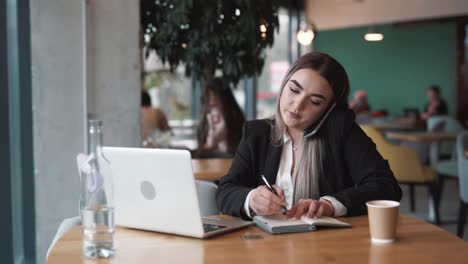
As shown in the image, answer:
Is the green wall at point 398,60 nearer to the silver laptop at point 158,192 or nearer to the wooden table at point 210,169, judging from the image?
the wooden table at point 210,169

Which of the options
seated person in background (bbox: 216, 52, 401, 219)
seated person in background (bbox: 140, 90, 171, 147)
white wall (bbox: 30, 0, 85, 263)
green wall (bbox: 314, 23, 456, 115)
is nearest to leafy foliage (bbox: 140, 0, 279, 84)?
seated person in background (bbox: 140, 90, 171, 147)

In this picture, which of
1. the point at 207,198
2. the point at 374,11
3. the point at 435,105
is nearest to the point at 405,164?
the point at 207,198

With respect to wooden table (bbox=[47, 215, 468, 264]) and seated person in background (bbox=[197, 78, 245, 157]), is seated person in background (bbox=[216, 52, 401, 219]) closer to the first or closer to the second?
wooden table (bbox=[47, 215, 468, 264])

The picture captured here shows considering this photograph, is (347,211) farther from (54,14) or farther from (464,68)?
(464,68)

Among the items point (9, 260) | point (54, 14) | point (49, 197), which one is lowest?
point (9, 260)

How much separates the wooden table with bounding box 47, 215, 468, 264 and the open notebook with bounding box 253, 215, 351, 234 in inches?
0.9

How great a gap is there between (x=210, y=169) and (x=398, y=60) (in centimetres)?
1054

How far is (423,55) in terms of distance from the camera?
43.8ft

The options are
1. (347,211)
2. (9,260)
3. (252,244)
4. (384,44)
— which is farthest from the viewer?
(384,44)

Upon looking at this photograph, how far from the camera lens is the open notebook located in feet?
6.81

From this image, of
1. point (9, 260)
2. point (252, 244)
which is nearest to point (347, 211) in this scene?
point (252, 244)

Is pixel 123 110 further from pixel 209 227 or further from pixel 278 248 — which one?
pixel 278 248

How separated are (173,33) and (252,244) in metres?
3.38

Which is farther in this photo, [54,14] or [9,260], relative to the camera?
[54,14]
